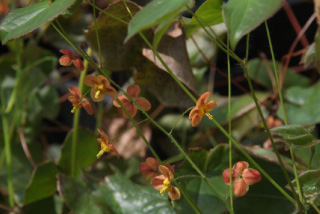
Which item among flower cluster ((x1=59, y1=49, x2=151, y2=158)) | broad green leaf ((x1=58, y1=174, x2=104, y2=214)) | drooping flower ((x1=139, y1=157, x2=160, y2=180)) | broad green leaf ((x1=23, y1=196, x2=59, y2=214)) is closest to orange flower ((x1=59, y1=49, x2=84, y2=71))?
flower cluster ((x1=59, y1=49, x2=151, y2=158))

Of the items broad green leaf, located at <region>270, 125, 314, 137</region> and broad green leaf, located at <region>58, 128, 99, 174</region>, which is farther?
broad green leaf, located at <region>58, 128, 99, 174</region>

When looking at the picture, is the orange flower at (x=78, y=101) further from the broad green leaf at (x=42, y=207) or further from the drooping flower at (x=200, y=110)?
the broad green leaf at (x=42, y=207)

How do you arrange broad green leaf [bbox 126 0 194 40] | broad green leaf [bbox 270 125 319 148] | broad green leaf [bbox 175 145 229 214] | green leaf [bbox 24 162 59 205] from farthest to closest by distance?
green leaf [bbox 24 162 59 205]
broad green leaf [bbox 175 145 229 214]
broad green leaf [bbox 270 125 319 148]
broad green leaf [bbox 126 0 194 40]

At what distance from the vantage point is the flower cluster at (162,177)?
0.37 meters

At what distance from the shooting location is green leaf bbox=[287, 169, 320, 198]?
0.40m

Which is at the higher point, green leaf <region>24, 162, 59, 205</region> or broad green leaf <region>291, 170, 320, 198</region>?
broad green leaf <region>291, 170, 320, 198</region>

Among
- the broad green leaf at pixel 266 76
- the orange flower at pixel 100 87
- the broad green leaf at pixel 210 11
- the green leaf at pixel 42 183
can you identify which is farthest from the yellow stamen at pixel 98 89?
the broad green leaf at pixel 266 76

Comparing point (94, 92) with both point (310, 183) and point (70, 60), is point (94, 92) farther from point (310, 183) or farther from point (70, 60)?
point (310, 183)

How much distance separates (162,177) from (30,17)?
18cm

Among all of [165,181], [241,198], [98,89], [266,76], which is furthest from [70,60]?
[266,76]

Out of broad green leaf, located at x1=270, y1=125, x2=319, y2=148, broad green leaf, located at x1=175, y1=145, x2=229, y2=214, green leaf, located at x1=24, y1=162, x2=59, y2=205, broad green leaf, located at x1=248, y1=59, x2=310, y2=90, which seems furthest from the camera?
broad green leaf, located at x1=248, y1=59, x2=310, y2=90

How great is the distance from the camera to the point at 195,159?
0.50 meters

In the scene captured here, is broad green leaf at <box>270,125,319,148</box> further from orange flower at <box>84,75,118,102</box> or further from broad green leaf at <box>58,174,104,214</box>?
broad green leaf at <box>58,174,104,214</box>

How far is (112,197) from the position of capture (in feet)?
1.80
